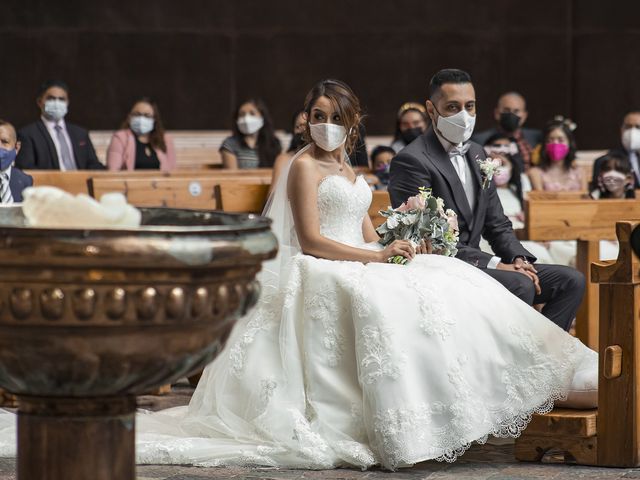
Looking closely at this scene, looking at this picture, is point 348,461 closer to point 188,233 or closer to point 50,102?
point 188,233

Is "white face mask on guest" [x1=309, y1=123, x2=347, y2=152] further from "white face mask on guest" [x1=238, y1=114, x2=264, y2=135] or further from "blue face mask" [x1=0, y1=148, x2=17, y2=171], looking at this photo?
"white face mask on guest" [x1=238, y1=114, x2=264, y2=135]

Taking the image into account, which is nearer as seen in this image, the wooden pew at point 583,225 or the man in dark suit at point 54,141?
the wooden pew at point 583,225

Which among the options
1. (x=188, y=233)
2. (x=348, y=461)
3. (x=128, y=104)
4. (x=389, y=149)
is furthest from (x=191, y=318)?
(x=128, y=104)

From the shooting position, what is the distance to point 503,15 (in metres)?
12.6

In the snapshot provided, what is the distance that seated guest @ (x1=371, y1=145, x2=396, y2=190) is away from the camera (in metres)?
8.63

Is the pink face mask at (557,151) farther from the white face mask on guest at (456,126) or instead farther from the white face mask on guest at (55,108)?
the white face mask on guest at (456,126)

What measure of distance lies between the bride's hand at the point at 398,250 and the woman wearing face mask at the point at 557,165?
412 cm

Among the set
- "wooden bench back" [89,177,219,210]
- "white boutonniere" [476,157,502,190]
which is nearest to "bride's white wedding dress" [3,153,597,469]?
"white boutonniere" [476,157,502,190]

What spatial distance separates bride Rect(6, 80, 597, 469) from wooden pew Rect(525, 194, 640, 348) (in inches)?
64.4

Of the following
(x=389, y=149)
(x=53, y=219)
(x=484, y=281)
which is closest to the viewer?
(x=53, y=219)

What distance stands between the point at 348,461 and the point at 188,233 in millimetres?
2477

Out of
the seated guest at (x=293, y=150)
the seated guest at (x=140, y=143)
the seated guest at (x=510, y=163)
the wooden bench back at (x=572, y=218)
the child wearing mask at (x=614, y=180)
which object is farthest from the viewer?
the seated guest at (x=140, y=143)

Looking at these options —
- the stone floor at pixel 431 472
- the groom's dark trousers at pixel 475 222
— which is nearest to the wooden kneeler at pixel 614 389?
the stone floor at pixel 431 472

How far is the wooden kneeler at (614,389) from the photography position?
4.71 metres
